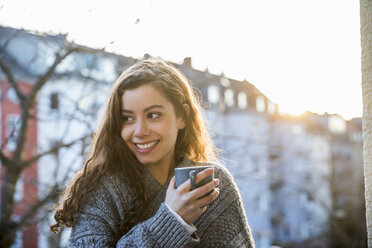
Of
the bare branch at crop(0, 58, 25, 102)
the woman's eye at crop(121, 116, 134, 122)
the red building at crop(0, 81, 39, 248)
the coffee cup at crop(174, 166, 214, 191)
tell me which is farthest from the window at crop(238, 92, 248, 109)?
the coffee cup at crop(174, 166, 214, 191)

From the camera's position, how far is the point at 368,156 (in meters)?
1.27

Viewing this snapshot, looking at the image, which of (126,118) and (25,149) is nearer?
(126,118)

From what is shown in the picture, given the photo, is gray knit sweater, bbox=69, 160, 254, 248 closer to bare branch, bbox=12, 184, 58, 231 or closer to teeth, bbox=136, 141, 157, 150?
teeth, bbox=136, 141, 157, 150

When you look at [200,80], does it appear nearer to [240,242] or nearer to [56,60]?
[56,60]

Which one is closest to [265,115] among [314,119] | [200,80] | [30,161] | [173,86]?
[314,119]

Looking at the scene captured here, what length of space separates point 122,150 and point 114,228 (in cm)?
35

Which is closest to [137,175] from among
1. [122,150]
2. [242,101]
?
[122,150]

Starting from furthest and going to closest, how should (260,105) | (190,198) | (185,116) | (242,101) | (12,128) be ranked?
(260,105)
(242,101)
(12,128)
(185,116)
(190,198)

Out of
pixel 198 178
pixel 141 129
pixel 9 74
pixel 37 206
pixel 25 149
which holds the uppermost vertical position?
pixel 9 74

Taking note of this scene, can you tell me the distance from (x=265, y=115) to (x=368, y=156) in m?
23.1

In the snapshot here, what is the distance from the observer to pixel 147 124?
1.65m

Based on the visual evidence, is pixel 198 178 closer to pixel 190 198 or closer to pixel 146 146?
pixel 190 198

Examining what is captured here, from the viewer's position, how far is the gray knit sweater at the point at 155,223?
1.33 m

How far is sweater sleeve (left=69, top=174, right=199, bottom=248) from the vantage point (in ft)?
4.33
